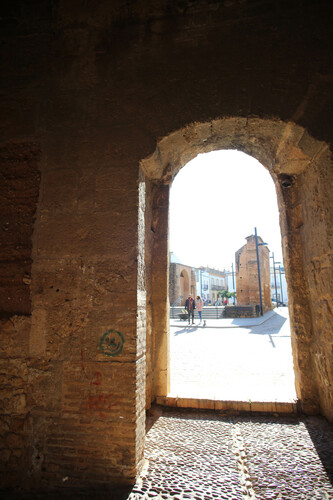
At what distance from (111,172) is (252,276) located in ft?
47.3

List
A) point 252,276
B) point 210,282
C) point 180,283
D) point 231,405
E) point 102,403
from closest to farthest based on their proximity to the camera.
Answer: point 102,403 → point 231,405 → point 252,276 → point 180,283 → point 210,282

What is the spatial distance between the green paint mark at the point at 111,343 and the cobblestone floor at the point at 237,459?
947 mm

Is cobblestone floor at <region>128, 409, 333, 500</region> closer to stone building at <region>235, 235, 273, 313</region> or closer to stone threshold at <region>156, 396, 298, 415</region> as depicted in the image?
stone threshold at <region>156, 396, 298, 415</region>

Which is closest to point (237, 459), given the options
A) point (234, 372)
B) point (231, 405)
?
point (231, 405)

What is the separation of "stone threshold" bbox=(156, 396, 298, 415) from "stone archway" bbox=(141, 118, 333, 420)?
11 centimetres

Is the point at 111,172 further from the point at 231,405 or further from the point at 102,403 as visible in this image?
the point at 231,405

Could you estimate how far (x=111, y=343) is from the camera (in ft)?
7.35

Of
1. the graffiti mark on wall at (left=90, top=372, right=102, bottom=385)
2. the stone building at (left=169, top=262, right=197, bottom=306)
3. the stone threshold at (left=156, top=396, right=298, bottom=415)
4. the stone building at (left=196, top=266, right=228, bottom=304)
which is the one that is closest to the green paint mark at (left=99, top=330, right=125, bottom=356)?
the graffiti mark on wall at (left=90, top=372, right=102, bottom=385)

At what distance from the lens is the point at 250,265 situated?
51.5 ft

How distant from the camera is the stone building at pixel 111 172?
7.25 ft

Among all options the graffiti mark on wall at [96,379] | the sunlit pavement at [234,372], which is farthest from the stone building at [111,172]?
the sunlit pavement at [234,372]

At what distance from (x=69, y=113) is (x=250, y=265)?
1435 centimetres

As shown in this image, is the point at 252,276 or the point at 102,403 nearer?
the point at 102,403

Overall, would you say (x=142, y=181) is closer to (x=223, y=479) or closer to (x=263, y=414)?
(x=223, y=479)
